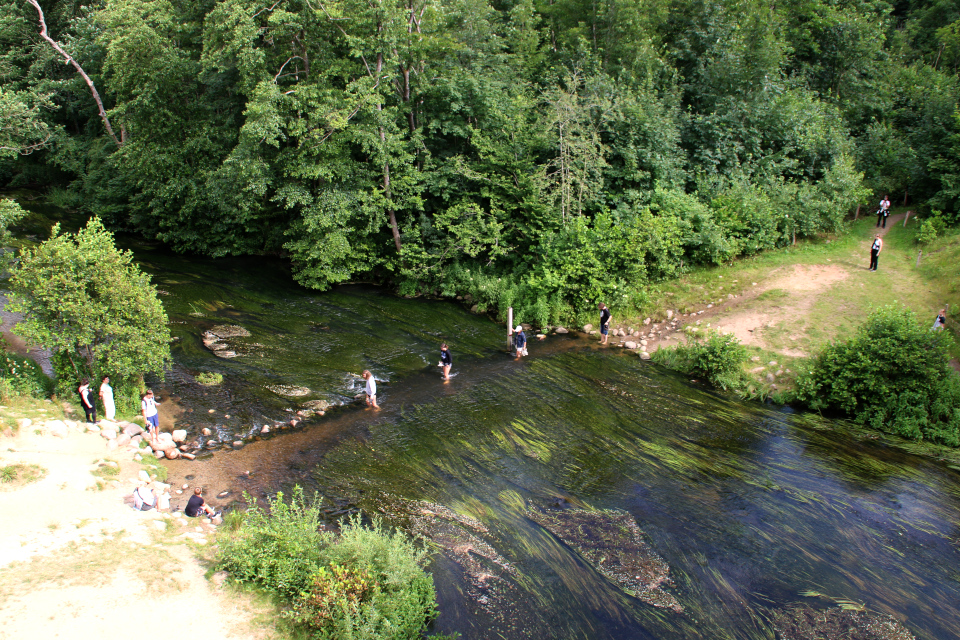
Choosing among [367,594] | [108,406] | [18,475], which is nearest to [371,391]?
[108,406]

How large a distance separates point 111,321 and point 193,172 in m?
17.5

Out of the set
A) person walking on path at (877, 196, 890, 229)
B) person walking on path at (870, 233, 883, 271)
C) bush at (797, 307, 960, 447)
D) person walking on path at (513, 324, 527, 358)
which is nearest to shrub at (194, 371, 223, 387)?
person walking on path at (513, 324, 527, 358)

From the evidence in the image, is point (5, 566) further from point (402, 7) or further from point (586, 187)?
point (402, 7)

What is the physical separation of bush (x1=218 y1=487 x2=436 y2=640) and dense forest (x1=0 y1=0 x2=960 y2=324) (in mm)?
12769

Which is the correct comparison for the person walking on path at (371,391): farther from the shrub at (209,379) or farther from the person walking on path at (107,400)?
the person walking on path at (107,400)

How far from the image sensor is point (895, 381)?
44.3 ft

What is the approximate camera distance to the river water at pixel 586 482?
28.7ft

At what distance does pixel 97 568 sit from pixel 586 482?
869 centimetres

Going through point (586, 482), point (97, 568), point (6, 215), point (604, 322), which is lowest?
point (586, 482)

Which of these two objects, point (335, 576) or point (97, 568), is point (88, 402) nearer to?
point (97, 568)

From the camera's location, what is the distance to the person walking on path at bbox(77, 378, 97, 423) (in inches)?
490

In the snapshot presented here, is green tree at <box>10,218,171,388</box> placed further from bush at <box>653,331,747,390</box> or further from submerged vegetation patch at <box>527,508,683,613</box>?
bush at <box>653,331,747,390</box>

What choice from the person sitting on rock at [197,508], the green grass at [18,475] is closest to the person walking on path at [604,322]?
the person sitting on rock at [197,508]

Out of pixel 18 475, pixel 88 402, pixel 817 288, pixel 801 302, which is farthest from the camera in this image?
pixel 817 288
